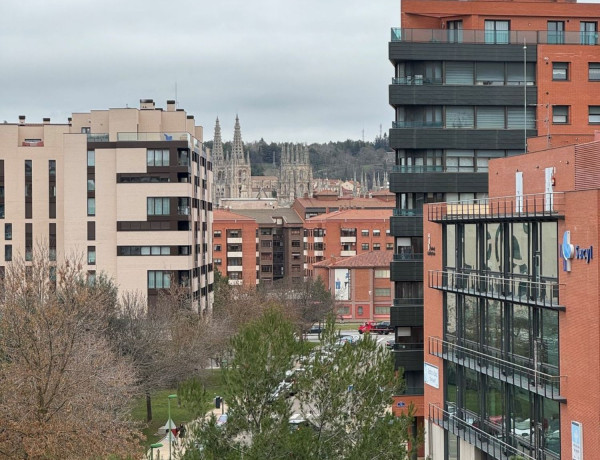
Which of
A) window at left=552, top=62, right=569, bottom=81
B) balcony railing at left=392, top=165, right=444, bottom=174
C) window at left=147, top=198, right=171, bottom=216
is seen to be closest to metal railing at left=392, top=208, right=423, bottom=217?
balcony railing at left=392, top=165, right=444, bottom=174

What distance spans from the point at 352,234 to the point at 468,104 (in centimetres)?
8835

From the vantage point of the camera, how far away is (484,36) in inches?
1912

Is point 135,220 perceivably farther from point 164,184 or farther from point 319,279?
point 319,279

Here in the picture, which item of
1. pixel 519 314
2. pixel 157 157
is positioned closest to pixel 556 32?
pixel 519 314

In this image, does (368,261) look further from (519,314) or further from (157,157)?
(519,314)

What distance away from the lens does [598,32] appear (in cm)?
4853

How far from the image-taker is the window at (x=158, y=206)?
79.2 m

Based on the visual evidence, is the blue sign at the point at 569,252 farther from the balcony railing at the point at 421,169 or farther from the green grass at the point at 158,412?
the green grass at the point at 158,412

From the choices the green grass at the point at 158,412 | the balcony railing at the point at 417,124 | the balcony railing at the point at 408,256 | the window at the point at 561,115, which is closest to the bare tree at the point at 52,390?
→ the green grass at the point at 158,412

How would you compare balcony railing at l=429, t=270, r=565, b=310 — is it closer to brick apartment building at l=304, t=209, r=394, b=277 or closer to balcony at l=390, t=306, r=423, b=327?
balcony at l=390, t=306, r=423, b=327

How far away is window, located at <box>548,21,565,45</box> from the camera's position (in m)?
48.9

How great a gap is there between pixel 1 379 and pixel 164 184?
4517 centimetres

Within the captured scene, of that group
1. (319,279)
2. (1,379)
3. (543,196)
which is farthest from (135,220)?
(543,196)

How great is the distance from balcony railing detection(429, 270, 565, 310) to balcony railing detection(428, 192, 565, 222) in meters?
1.94
